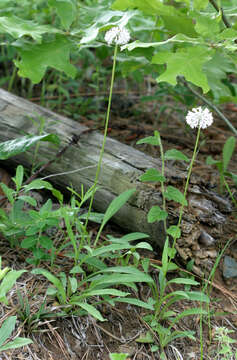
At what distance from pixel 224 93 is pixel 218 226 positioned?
92 centimetres

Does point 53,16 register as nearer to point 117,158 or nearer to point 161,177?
point 117,158

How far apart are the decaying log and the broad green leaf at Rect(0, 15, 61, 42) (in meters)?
0.52

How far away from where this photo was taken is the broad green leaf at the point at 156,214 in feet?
5.89

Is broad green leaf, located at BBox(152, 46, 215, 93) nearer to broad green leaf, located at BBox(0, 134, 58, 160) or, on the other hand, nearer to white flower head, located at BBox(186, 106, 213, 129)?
white flower head, located at BBox(186, 106, 213, 129)

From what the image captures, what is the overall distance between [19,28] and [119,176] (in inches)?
36.5

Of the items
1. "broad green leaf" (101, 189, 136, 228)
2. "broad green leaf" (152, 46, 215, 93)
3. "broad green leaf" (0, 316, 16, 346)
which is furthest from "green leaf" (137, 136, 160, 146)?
"broad green leaf" (0, 316, 16, 346)

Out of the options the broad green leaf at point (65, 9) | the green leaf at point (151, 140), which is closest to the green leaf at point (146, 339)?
the green leaf at point (151, 140)

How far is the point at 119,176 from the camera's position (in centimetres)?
214

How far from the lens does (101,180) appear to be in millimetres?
2186

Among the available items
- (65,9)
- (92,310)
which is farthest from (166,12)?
(92,310)

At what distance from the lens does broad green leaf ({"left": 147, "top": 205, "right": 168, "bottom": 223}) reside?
5.89 ft

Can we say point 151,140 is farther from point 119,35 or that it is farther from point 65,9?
point 65,9

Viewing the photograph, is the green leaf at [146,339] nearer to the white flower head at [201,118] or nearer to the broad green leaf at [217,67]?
the white flower head at [201,118]

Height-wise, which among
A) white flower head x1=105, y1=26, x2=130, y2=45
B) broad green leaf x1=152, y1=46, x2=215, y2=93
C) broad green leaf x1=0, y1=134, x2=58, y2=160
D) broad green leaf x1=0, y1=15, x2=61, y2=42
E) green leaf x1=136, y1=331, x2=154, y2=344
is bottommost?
green leaf x1=136, y1=331, x2=154, y2=344
